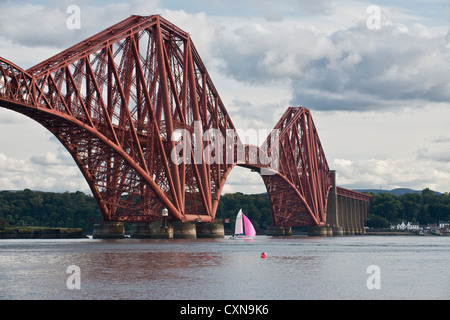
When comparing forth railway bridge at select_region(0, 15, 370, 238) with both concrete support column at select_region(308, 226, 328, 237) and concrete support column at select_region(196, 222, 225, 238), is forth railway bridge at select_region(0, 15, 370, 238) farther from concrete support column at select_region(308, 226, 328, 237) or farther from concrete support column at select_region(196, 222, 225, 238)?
concrete support column at select_region(308, 226, 328, 237)

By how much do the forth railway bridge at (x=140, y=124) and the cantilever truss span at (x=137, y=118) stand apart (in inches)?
5.5

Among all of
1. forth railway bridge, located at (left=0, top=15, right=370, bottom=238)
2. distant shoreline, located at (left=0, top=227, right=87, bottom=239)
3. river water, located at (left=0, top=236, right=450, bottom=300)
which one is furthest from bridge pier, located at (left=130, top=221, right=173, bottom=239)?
river water, located at (left=0, top=236, right=450, bottom=300)

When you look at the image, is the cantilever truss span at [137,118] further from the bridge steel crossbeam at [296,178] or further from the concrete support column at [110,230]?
the bridge steel crossbeam at [296,178]

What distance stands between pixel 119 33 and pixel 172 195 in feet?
78.2

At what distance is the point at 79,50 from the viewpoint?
274ft

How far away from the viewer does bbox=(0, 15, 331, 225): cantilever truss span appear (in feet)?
252

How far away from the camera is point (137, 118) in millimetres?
99938

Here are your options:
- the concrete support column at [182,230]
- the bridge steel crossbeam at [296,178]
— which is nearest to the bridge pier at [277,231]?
the bridge steel crossbeam at [296,178]

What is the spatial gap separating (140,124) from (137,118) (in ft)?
5.70

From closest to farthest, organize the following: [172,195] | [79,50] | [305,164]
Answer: [79,50]
[172,195]
[305,164]

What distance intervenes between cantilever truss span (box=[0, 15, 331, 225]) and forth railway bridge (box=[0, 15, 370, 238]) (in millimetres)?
141

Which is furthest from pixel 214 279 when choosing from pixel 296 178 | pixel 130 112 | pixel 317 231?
pixel 317 231
